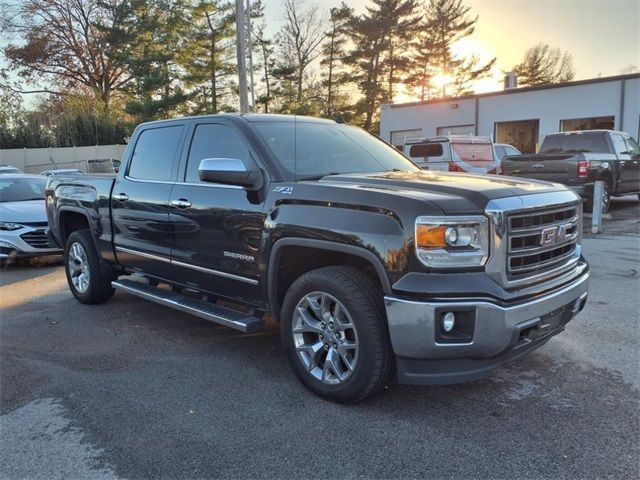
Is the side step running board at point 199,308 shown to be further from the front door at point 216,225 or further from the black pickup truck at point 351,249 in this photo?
the front door at point 216,225

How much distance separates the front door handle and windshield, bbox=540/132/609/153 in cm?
1140

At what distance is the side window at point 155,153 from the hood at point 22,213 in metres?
4.10

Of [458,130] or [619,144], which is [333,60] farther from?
[619,144]

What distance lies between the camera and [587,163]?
12.0 meters

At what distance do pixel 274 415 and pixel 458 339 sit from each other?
1264 millimetres

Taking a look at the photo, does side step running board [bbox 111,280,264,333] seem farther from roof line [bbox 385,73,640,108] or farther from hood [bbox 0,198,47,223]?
roof line [bbox 385,73,640,108]

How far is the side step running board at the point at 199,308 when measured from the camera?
388 cm

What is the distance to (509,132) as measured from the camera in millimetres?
25234

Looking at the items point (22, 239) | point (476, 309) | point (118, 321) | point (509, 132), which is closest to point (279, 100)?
point (509, 132)

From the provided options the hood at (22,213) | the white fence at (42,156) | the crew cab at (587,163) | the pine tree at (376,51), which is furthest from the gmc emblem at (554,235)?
the pine tree at (376,51)

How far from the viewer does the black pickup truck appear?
2.95 meters

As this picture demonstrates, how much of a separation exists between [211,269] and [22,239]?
5.50m

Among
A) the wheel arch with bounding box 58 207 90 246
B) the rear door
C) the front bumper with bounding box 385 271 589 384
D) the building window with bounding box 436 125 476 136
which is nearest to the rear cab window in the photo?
the wheel arch with bounding box 58 207 90 246

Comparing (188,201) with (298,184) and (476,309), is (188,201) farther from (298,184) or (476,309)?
(476,309)
